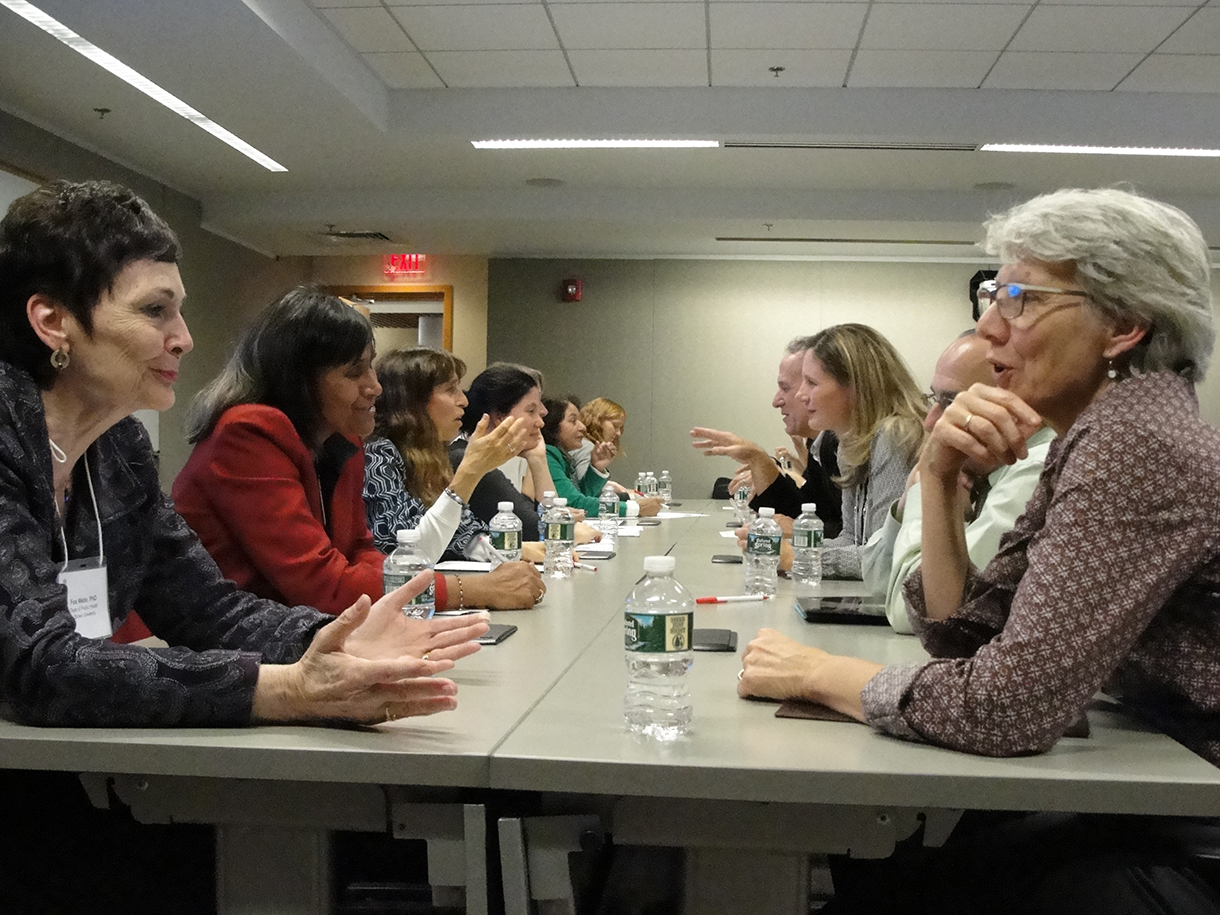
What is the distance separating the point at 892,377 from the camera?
3.50m

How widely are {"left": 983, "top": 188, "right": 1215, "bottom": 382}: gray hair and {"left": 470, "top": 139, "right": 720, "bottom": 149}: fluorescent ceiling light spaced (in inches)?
217

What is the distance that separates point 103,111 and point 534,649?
18.3 ft

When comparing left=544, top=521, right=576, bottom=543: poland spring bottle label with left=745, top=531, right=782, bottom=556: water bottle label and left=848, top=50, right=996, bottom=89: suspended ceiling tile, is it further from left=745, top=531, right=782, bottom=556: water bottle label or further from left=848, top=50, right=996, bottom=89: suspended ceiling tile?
left=848, top=50, right=996, bottom=89: suspended ceiling tile

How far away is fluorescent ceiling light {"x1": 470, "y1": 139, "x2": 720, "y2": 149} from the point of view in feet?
22.0

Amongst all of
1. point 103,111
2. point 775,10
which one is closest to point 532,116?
point 775,10

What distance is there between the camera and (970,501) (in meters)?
2.23

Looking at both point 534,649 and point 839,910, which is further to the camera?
point 534,649

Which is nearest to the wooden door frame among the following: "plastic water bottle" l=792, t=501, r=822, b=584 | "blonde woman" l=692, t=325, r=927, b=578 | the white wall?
the white wall

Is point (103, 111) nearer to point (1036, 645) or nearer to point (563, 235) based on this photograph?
point (563, 235)

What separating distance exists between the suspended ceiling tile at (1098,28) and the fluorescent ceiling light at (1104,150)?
935 millimetres

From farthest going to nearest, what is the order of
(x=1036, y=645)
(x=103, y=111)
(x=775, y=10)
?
(x=103, y=111), (x=775, y=10), (x=1036, y=645)

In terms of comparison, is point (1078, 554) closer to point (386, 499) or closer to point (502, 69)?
point (386, 499)

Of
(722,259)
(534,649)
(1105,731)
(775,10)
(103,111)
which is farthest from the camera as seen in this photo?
(722,259)

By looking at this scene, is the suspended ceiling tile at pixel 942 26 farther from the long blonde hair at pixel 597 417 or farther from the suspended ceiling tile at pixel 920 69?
the long blonde hair at pixel 597 417
